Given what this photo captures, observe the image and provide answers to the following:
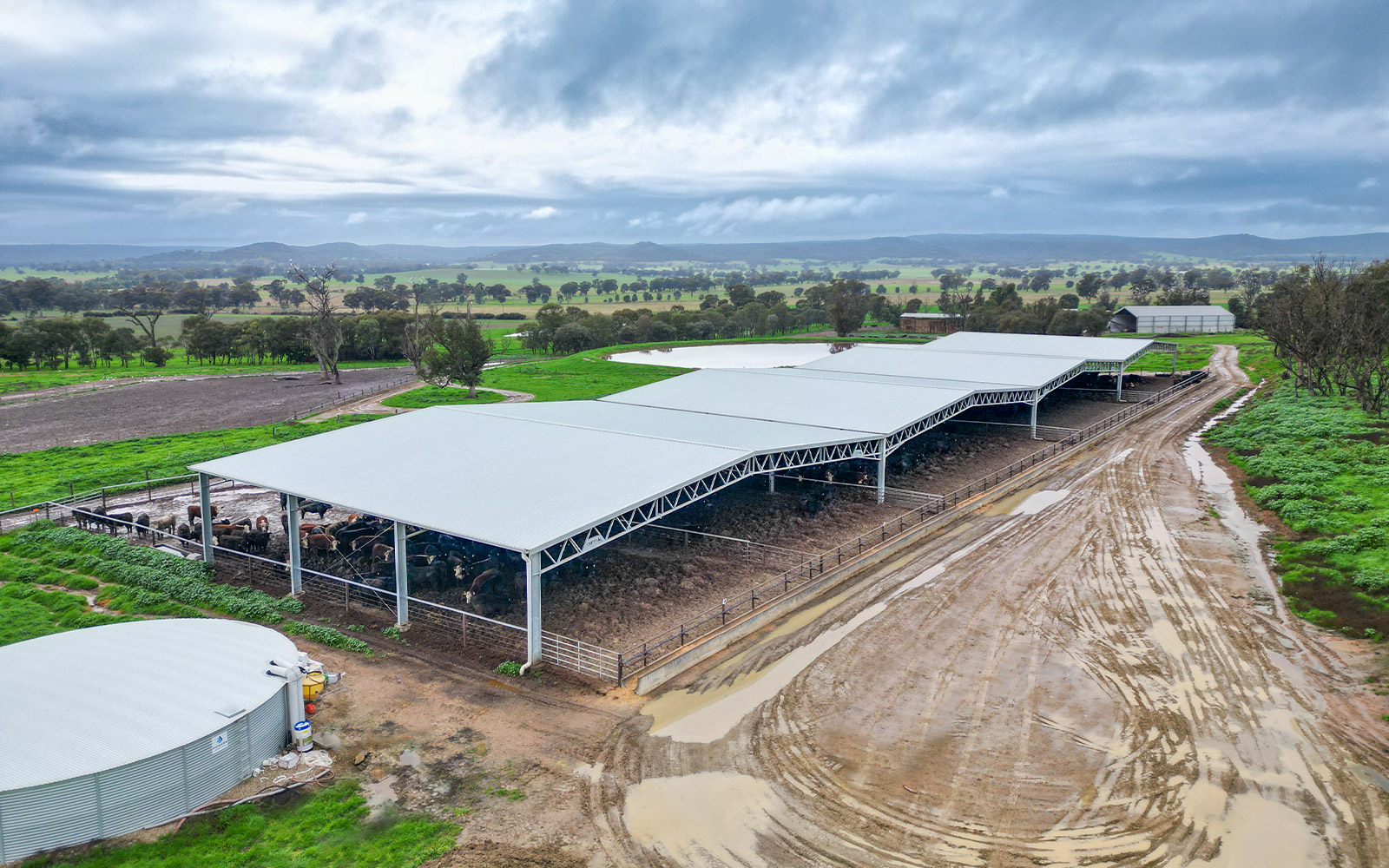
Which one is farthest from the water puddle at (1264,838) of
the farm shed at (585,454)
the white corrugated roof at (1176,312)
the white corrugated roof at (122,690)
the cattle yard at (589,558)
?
the white corrugated roof at (1176,312)

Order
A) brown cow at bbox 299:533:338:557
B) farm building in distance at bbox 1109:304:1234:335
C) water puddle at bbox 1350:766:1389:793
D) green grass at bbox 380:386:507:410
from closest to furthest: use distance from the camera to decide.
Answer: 1. water puddle at bbox 1350:766:1389:793
2. brown cow at bbox 299:533:338:557
3. green grass at bbox 380:386:507:410
4. farm building in distance at bbox 1109:304:1234:335

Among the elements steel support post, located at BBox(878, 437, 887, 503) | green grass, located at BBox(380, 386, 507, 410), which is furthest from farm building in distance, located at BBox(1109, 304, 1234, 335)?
steel support post, located at BBox(878, 437, 887, 503)

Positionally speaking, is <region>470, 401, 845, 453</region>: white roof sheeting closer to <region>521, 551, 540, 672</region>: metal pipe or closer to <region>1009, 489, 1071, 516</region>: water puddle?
<region>1009, 489, 1071, 516</region>: water puddle

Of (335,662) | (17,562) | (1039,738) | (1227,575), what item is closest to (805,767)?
(1039,738)

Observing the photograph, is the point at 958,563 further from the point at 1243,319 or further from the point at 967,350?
the point at 1243,319

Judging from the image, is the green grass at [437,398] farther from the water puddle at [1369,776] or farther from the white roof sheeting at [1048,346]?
the water puddle at [1369,776]
